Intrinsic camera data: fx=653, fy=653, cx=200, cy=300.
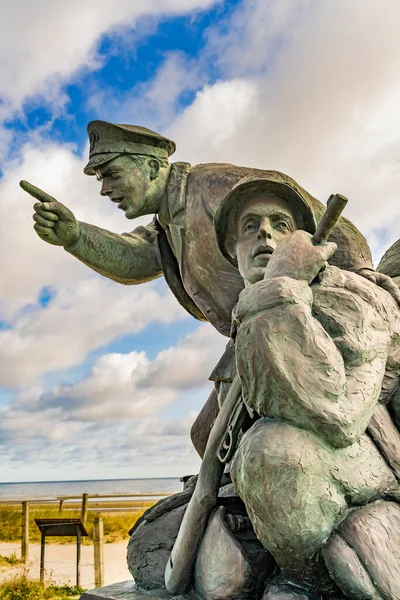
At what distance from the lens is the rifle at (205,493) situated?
1.90m

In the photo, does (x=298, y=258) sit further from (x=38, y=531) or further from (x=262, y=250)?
(x=38, y=531)

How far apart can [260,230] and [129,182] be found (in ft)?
3.40

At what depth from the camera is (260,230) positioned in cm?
210

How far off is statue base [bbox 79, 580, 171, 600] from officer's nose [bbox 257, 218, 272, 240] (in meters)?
1.15

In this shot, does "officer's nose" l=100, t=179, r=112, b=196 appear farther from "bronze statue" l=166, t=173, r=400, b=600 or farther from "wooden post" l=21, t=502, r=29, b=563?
"wooden post" l=21, t=502, r=29, b=563

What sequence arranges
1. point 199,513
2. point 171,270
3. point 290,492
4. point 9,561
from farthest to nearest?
1. point 9,561
2. point 171,270
3. point 199,513
4. point 290,492

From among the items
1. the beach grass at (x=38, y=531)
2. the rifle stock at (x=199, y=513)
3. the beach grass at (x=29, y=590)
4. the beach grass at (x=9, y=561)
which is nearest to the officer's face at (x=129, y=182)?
the rifle stock at (x=199, y=513)

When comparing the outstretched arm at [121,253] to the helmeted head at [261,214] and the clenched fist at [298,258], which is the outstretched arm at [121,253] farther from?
the clenched fist at [298,258]

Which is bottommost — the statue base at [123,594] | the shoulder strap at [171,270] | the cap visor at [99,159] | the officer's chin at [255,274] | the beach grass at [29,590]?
the beach grass at [29,590]

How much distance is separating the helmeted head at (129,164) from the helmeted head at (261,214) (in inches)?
32.8

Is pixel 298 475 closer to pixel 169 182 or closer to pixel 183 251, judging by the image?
pixel 183 251

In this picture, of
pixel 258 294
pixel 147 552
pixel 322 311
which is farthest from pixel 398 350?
pixel 147 552

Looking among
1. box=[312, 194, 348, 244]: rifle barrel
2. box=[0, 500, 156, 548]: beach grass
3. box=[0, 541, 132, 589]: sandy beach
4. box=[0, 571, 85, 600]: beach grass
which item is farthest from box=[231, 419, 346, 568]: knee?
box=[0, 500, 156, 548]: beach grass

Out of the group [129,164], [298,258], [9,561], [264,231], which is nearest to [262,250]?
[264,231]
